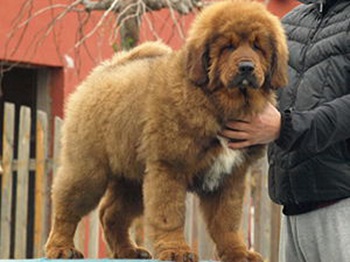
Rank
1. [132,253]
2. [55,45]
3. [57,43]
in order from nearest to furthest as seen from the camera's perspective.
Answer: [132,253]
[57,43]
[55,45]

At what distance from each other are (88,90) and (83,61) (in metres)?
4.98

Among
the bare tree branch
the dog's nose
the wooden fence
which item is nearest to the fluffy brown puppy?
the dog's nose

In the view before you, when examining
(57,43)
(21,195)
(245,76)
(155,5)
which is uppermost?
(57,43)

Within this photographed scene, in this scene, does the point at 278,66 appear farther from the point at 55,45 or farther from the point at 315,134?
the point at 55,45

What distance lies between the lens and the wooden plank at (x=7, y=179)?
7.73 metres

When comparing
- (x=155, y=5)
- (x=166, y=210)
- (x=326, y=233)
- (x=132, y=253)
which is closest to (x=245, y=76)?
(x=166, y=210)

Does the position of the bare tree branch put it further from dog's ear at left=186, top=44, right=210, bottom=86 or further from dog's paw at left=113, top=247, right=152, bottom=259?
dog's ear at left=186, top=44, right=210, bottom=86

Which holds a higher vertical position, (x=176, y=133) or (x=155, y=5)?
(x=155, y=5)

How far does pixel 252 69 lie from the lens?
160 inches

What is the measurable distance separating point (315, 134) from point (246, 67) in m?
0.42

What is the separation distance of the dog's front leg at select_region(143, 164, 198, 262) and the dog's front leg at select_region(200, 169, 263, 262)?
29cm

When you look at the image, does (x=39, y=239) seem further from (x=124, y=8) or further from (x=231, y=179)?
(x=231, y=179)

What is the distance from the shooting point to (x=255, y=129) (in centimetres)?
416

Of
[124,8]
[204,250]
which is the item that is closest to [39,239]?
[204,250]
